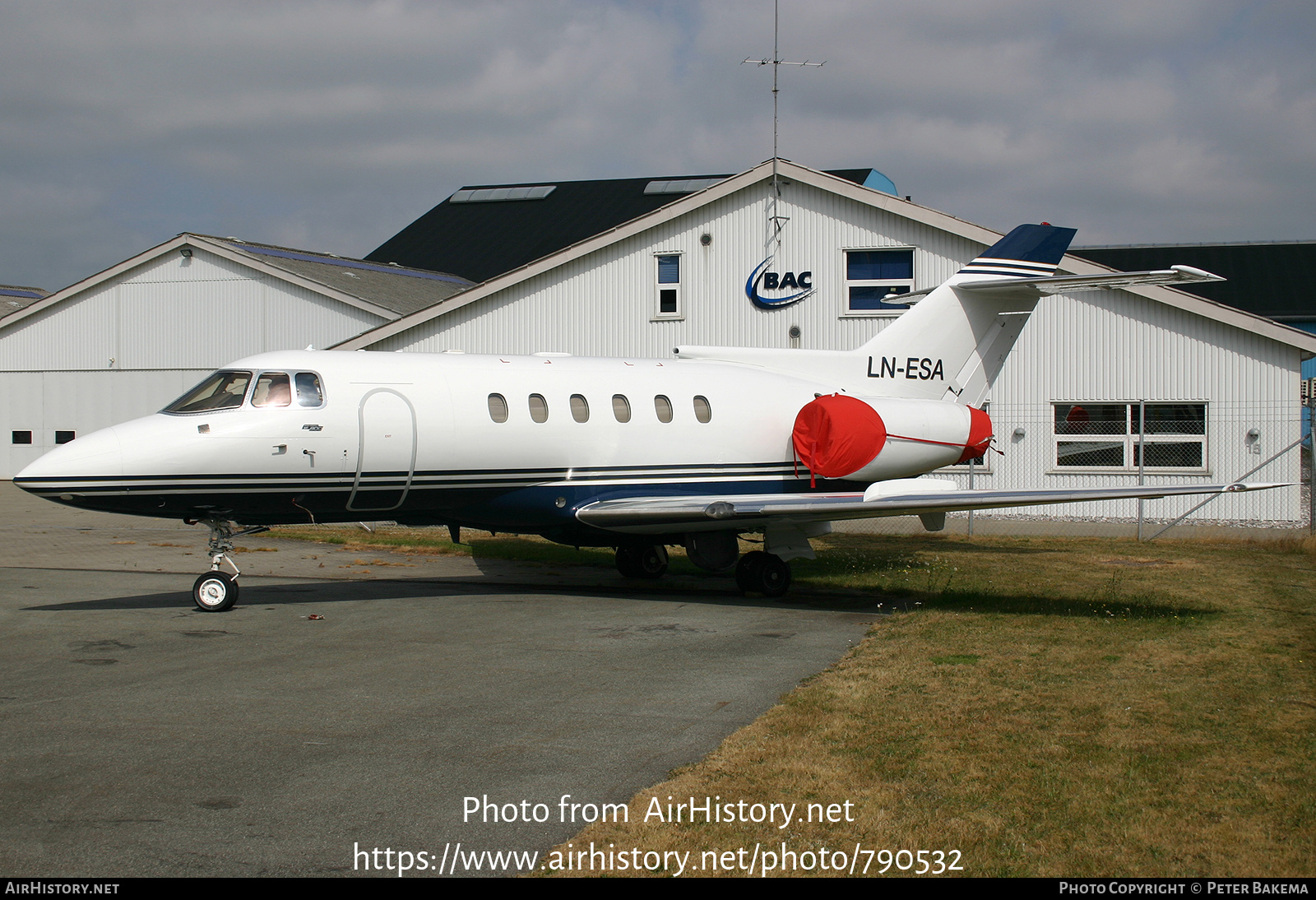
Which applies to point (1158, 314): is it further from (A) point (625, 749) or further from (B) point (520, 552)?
(A) point (625, 749)

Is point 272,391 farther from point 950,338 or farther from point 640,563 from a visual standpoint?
point 950,338

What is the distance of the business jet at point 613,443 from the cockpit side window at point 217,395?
0.06 feet

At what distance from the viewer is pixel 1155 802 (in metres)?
5.95

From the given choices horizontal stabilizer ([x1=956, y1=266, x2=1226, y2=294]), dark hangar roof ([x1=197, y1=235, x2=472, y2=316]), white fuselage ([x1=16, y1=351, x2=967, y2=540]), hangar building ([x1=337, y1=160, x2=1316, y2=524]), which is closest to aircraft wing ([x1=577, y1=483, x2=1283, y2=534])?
white fuselage ([x1=16, y1=351, x2=967, y2=540])

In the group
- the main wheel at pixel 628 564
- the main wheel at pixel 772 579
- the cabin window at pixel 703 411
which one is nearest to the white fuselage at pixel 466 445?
the cabin window at pixel 703 411

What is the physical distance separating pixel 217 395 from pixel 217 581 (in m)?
2.07

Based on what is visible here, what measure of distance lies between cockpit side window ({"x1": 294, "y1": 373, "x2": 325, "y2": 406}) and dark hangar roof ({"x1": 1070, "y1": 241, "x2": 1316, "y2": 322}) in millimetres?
40844

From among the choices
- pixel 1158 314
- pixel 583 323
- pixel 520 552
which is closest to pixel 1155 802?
pixel 520 552

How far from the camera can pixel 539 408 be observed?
45.1 ft

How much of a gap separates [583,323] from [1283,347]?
13926 millimetres

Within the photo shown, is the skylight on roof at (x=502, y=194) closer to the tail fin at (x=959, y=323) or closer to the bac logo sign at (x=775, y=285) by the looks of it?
the bac logo sign at (x=775, y=285)

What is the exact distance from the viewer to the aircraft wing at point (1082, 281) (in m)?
13.5

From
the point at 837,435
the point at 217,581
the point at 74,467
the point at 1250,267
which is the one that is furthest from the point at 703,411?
the point at 1250,267

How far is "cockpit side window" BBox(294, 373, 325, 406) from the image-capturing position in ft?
40.5
